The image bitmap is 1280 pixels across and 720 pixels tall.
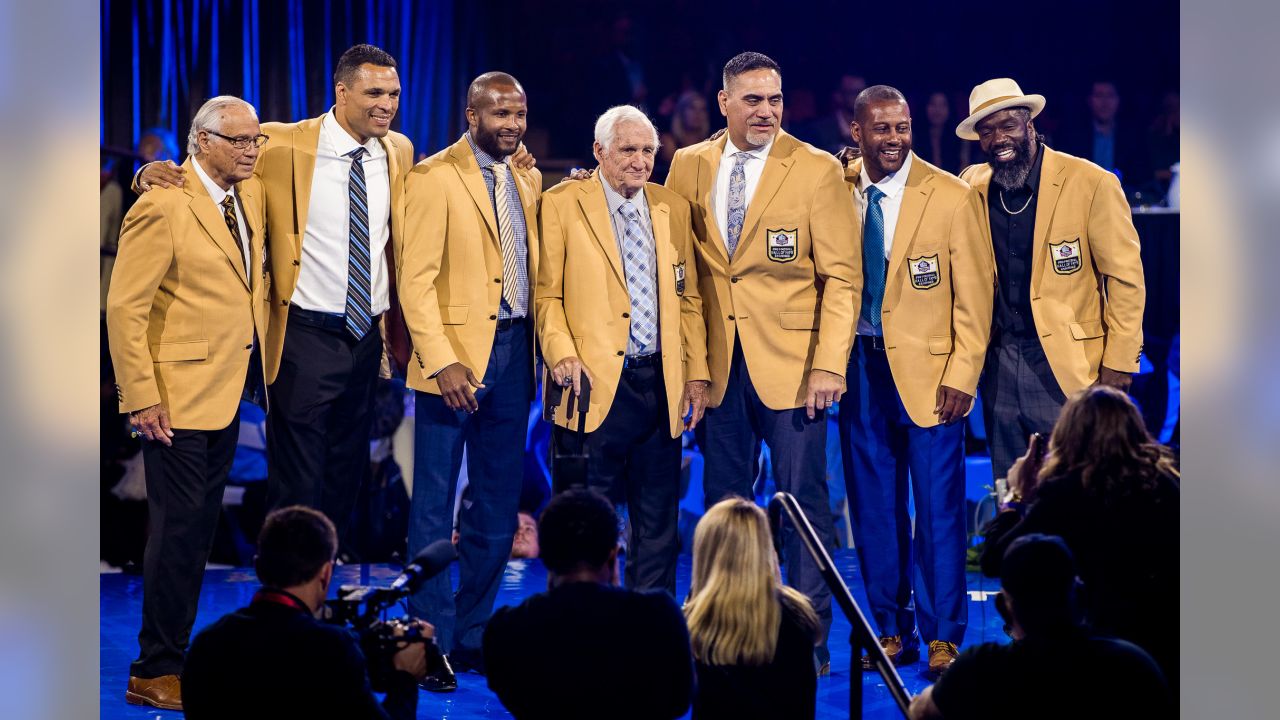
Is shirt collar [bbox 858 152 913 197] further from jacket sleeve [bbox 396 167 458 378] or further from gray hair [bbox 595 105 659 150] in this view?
Answer: jacket sleeve [bbox 396 167 458 378]

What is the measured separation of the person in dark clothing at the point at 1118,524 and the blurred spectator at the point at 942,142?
379cm

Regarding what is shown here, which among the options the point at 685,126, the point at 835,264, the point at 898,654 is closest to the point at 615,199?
the point at 835,264

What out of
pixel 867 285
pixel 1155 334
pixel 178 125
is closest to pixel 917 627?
pixel 867 285

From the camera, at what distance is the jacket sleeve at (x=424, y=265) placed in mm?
4598

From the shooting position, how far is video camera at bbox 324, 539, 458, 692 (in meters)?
3.24

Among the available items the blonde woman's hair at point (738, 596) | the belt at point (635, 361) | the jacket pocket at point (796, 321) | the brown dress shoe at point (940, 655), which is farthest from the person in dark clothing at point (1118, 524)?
the belt at point (635, 361)

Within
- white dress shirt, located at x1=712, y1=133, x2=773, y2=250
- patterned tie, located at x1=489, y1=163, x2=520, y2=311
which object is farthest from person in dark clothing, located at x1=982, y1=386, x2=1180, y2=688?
patterned tie, located at x1=489, y1=163, x2=520, y2=311

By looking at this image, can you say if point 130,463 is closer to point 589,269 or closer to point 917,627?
point 589,269

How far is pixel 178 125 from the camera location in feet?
22.4

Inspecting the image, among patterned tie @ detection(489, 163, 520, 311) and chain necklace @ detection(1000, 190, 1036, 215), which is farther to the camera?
chain necklace @ detection(1000, 190, 1036, 215)

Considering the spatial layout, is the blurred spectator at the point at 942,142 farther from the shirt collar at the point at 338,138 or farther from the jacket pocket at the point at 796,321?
the shirt collar at the point at 338,138

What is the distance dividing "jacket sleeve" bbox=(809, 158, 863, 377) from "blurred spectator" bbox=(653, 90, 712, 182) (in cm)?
245

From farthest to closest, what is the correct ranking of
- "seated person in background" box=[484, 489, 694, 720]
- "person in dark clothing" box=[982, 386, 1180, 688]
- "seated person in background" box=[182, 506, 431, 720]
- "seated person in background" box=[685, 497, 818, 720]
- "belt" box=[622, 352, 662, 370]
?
"belt" box=[622, 352, 662, 370] → "person in dark clothing" box=[982, 386, 1180, 688] → "seated person in background" box=[685, 497, 818, 720] → "seated person in background" box=[484, 489, 694, 720] → "seated person in background" box=[182, 506, 431, 720]

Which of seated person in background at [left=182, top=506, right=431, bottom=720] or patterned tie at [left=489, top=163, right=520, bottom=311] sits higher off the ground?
patterned tie at [left=489, top=163, right=520, bottom=311]
